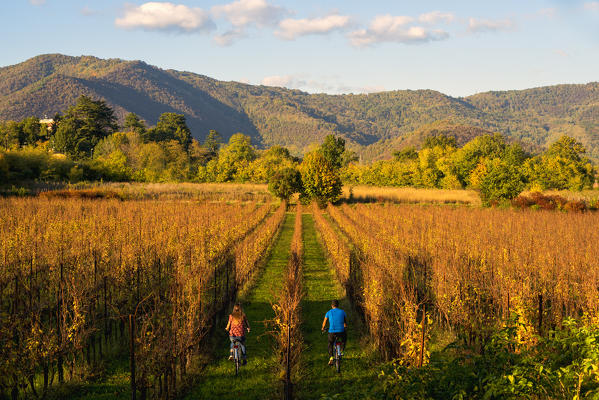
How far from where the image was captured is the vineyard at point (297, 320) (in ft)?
16.9

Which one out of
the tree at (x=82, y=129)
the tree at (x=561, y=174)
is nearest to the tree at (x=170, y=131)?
the tree at (x=82, y=129)

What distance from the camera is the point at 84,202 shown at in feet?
111

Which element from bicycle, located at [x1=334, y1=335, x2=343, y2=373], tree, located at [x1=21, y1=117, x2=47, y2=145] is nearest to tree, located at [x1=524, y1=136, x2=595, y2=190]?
bicycle, located at [x1=334, y1=335, x2=343, y2=373]

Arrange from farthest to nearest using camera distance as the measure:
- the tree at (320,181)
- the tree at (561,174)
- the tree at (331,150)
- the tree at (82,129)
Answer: the tree at (82,129) < the tree at (331,150) < the tree at (561,174) < the tree at (320,181)

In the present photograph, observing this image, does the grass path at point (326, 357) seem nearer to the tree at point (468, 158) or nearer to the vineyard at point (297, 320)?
the vineyard at point (297, 320)

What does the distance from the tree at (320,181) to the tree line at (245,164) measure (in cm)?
10

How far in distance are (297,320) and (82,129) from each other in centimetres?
8378

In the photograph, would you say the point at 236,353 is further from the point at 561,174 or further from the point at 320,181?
the point at 561,174

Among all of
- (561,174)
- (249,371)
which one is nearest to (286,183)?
(249,371)

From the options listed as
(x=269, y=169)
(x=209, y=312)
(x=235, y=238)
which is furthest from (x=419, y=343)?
(x=269, y=169)

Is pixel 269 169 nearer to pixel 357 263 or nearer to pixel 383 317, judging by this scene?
pixel 357 263

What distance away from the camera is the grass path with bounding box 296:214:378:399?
7.74 m

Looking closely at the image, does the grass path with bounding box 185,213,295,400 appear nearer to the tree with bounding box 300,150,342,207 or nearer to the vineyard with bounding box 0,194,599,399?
the vineyard with bounding box 0,194,599,399

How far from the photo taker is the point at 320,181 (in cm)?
4306
